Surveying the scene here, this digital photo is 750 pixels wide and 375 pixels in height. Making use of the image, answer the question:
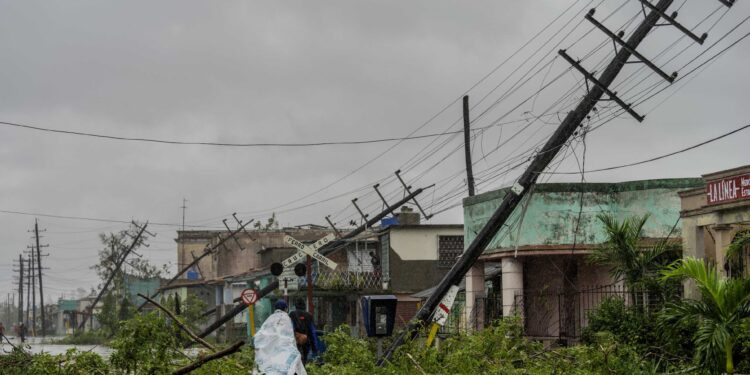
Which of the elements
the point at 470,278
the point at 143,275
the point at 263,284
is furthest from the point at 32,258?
the point at 470,278

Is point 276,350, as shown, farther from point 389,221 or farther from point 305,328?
point 389,221

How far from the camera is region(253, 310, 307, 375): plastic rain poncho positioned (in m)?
14.6

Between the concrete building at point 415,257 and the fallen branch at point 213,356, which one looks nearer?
the fallen branch at point 213,356

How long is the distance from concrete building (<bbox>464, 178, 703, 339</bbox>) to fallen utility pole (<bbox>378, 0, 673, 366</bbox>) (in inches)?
121

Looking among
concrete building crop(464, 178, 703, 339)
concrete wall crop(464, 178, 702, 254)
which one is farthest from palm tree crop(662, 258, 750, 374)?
concrete wall crop(464, 178, 702, 254)

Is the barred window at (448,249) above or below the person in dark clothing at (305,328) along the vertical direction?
above

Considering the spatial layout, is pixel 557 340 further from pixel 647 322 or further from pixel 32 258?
pixel 32 258

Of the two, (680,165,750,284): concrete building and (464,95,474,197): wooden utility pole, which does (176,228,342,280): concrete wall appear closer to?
(464,95,474,197): wooden utility pole

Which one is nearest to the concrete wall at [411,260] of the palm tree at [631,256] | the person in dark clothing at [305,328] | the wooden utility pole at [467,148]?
the wooden utility pole at [467,148]

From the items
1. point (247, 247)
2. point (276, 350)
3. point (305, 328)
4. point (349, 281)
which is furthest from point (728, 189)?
point (247, 247)

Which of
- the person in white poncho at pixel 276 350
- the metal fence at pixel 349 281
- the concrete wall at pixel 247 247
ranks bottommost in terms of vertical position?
the person in white poncho at pixel 276 350

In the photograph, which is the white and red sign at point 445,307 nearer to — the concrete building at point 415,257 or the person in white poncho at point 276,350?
the person in white poncho at point 276,350

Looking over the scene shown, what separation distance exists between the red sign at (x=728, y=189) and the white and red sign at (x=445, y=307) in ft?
21.5

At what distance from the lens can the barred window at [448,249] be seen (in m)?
46.2
